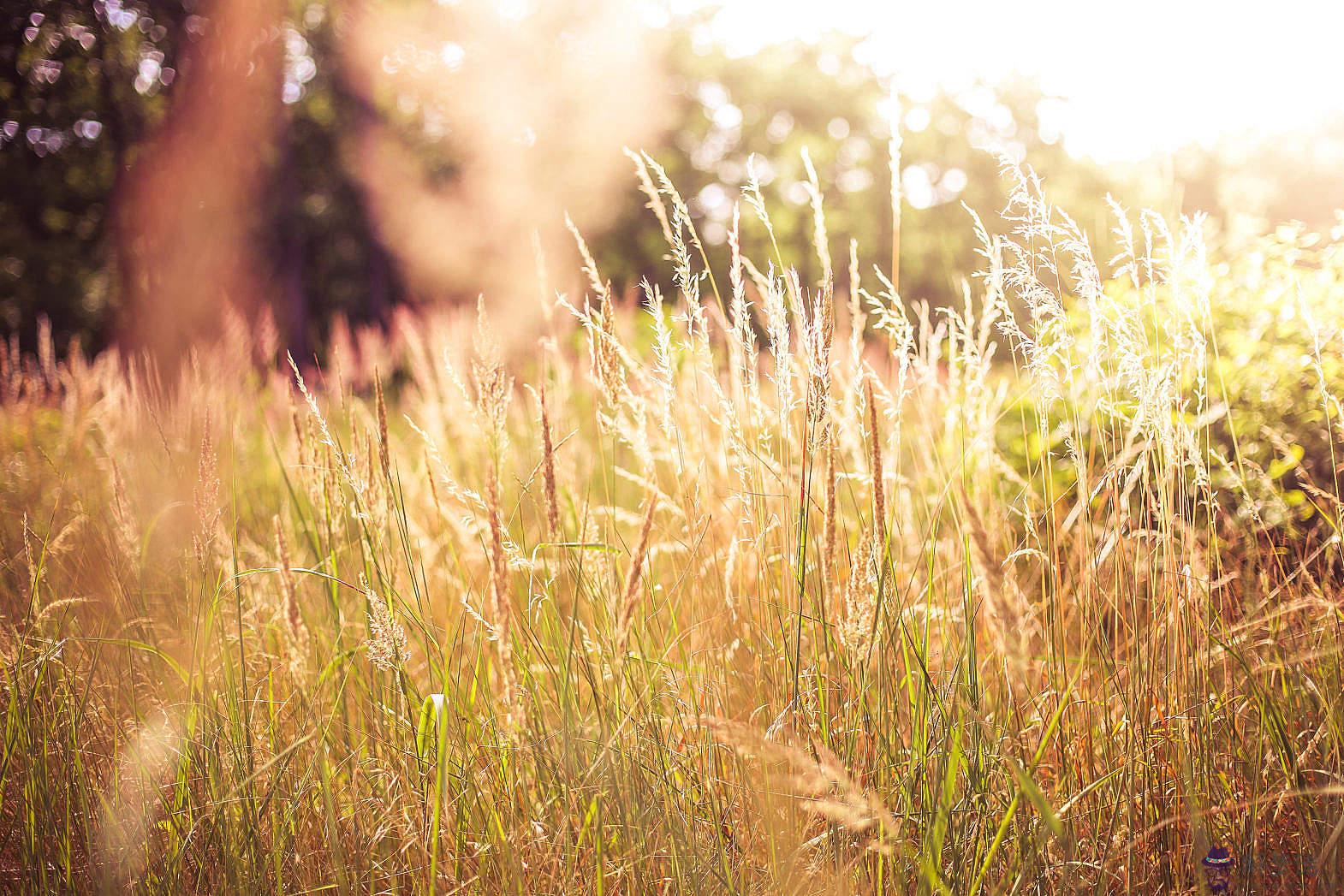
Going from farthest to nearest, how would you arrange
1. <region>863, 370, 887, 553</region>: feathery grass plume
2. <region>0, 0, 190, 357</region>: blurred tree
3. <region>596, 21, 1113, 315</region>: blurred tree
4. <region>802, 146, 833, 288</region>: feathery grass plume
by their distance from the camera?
1. <region>596, 21, 1113, 315</region>: blurred tree
2. <region>0, 0, 190, 357</region>: blurred tree
3. <region>802, 146, 833, 288</region>: feathery grass plume
4. <region>863, 370, 887, 553</region>: feathery grass plume

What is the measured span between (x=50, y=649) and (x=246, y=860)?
0.54 metres

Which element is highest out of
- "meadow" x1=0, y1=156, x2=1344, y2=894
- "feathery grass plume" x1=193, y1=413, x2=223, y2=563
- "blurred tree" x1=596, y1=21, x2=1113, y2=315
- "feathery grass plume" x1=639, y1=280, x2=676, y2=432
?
"blurred tree" x1=596, y1=21, x2=1113, y2=315

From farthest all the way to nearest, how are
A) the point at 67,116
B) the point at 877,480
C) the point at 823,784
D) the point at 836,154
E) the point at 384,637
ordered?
1. the point at 836,154
2. the point at 67,116
3. the point at 384,637
4. the point at 877,480
5. the point at 823,784

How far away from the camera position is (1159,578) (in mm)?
1617

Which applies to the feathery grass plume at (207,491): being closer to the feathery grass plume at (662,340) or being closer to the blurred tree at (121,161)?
the feathery grass plume at (662,340)

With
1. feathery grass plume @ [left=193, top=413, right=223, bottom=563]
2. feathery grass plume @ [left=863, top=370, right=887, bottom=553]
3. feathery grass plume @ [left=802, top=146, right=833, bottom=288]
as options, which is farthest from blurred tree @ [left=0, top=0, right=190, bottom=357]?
feathery grass plume @ [left=863, top=370, right=887, bottom=553]

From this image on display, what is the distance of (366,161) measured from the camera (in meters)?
14.3

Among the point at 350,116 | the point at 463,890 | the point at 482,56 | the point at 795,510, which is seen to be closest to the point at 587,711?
the point at 463,890

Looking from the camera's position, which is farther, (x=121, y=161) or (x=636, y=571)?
→ (x=121, y=161)

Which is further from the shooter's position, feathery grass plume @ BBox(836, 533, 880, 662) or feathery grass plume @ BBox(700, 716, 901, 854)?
feathery grass plume @ BBox(836, 533, 880, 662)

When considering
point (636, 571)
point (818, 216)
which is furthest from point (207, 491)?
point (818, 216)

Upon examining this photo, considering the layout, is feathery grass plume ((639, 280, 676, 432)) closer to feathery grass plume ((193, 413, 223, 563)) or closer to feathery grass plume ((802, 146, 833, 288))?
feathery grass plume ((802, 146, 833, 288))

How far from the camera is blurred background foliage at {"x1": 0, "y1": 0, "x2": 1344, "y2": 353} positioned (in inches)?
449

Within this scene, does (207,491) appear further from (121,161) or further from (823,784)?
(121,161)
